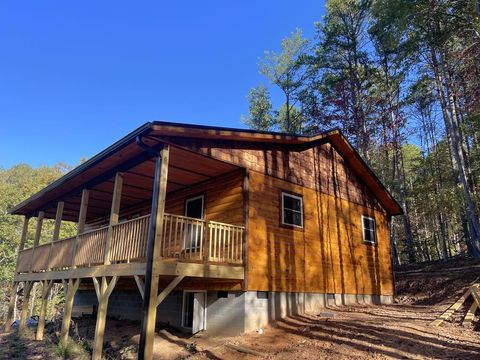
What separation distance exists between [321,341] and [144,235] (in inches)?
172

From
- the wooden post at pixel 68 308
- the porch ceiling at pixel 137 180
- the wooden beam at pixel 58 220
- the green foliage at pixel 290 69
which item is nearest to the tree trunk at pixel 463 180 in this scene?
the porch ceiling at pixel 137 180

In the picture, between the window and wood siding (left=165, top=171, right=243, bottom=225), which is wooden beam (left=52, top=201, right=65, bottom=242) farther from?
the window

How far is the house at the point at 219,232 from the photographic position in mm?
7703

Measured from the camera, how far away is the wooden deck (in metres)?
7.54

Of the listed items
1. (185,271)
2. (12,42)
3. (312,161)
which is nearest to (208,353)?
(185,271)

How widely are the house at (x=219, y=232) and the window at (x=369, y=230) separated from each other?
78 mm

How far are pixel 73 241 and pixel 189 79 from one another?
29.9 meters

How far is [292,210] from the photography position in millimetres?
10844

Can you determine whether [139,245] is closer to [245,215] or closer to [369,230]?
[245,215]

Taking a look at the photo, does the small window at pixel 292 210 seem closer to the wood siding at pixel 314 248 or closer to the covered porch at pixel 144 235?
the wood siding at pixel 314 248

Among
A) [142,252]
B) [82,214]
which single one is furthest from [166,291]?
[82,214]

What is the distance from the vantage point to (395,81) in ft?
78.0

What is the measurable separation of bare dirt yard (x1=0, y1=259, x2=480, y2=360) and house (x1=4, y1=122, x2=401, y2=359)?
0.65m

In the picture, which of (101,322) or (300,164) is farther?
(300,164)
